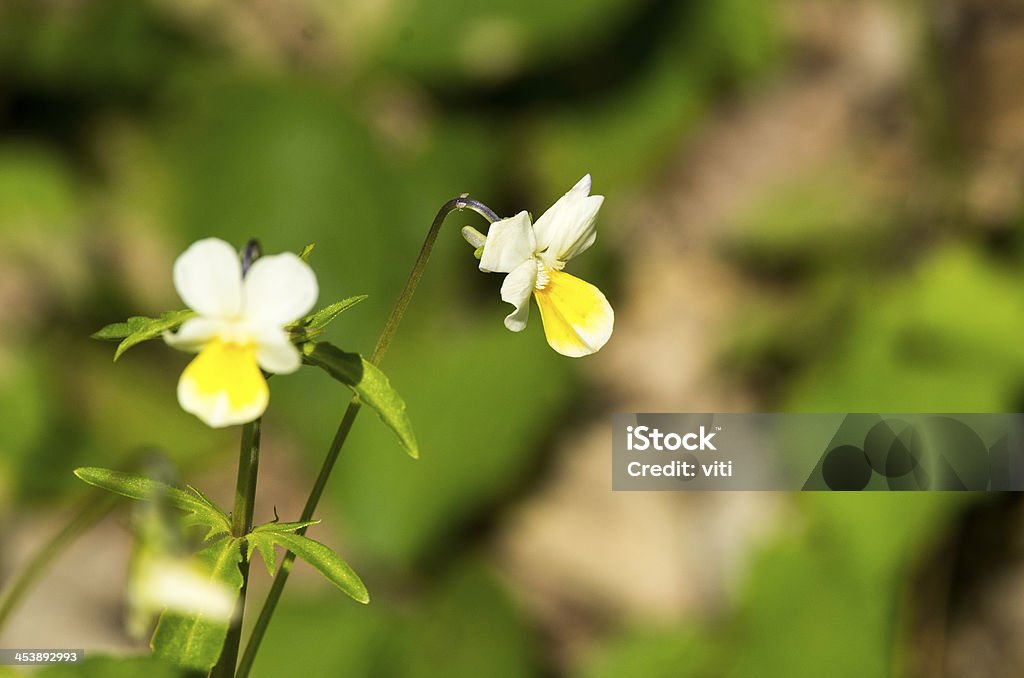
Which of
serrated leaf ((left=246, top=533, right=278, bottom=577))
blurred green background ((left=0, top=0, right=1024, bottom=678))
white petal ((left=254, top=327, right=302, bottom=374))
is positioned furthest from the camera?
blurred green background ((left=0, top=0, right=1024, bottom=678))

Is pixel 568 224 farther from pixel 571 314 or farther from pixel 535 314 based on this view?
pixel 535 314

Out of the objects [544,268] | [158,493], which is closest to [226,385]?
[158,493]

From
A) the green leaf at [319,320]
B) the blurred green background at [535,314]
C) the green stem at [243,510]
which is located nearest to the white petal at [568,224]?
the green leaf at [319,320]

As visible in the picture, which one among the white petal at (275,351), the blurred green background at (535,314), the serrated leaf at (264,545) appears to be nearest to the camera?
the white petal at (275,351)

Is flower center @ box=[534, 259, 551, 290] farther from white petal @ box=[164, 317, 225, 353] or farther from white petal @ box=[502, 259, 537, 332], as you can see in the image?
white petal @ box=[164, 317, 225, 353]

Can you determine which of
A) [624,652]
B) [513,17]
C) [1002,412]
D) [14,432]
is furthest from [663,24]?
[14,432]

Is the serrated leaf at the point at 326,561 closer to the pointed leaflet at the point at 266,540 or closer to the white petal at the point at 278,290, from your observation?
the pointed leaflet at the point at 266,540

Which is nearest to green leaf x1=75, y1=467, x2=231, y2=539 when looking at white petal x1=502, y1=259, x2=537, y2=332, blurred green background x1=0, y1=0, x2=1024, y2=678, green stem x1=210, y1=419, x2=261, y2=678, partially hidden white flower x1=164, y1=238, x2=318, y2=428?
green stem x1=210, y1=419, x2=261, y2=678
